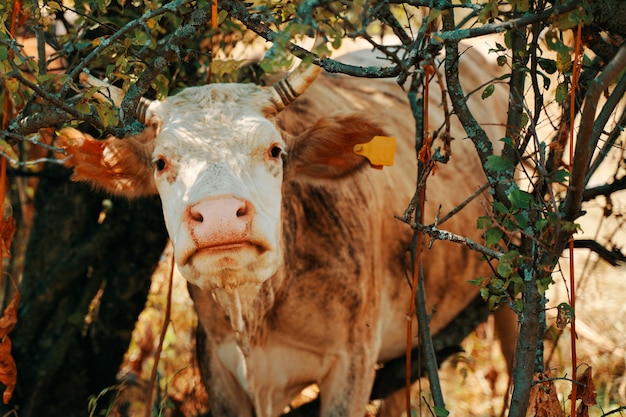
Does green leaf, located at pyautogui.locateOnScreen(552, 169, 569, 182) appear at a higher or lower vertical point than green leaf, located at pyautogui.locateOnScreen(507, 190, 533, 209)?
higher

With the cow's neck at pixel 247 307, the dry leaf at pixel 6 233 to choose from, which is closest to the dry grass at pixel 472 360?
the cow's neck at pixel 247 307

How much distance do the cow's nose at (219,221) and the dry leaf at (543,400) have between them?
1263mm

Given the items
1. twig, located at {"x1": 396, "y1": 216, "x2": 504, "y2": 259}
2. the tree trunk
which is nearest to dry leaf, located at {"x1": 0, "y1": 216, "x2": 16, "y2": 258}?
the tree trunk

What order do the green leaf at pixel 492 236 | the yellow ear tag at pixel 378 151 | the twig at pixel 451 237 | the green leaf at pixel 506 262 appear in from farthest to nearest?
the yellow ear tag at pixel 378 151
the twig at pixel 451 237
the green leaf at pixel 492 236
the green leaf at pixel 506 262

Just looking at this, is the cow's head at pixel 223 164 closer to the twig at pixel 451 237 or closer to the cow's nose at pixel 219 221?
the cow's nose at pixel 219 221

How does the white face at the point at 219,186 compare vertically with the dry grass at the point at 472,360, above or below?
above

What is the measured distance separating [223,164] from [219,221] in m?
0.40

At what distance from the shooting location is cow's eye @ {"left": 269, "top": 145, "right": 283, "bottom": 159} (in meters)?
4.00


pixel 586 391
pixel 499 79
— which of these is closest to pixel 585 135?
pixel 499 79

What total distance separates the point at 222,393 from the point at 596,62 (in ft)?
8.91

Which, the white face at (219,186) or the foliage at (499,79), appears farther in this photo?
the white face at (219,186)

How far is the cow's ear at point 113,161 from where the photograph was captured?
4.32 metres

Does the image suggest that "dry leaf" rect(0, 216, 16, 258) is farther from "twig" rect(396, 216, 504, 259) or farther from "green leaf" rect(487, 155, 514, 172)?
"green leaf" rect(487, 155, 514, 172)

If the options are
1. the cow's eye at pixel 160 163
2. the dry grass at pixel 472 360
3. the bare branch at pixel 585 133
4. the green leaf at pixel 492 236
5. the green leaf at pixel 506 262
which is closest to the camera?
the bare branch at pixel 585 133
